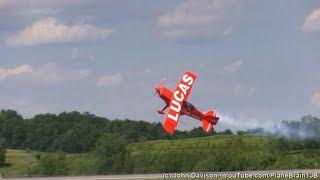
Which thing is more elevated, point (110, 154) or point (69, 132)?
point (69, 132)

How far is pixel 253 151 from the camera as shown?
7344 centimetres

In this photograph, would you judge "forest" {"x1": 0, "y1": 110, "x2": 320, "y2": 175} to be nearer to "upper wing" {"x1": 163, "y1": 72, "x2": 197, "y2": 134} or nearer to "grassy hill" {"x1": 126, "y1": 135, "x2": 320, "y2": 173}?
"grassy hill" {"x1": 126, "y1": 135, "x2": 320, "y2": 173}

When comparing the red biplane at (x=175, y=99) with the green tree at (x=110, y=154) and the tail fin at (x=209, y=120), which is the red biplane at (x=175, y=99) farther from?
the green tree at (x=110, y=154)

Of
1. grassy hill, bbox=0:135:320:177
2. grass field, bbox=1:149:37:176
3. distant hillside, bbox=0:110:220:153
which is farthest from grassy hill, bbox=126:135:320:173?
distant hillside, bbox=0:110:220:153

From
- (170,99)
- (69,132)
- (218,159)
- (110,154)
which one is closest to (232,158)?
(218,159)

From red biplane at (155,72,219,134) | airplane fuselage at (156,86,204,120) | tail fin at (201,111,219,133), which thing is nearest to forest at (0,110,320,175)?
tail fin at (201,111,219,133)

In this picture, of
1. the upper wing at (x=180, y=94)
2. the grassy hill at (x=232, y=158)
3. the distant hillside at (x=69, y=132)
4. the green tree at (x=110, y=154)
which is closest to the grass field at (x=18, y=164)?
the green tree at (x=110, y=154)

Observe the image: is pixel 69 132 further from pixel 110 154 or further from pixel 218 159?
pixel 218 159

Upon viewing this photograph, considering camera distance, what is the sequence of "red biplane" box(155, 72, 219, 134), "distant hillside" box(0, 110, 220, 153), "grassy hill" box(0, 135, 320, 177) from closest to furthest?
"red biplane" box(155, 72, 219, 134) → "grassy hill" box(0, 135, 320, 177) → "distant hillside" box(0, 110, 220, 153)

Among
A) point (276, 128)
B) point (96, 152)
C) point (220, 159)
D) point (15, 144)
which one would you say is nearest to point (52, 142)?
point (15, 144)

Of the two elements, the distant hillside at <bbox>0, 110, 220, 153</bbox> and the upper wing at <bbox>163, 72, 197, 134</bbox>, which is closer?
the upper wing at <bbox>163, 72, 197, 134</bbox>

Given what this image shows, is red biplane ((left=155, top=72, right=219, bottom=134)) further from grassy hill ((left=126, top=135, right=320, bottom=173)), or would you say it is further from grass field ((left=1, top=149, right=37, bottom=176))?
grass field ((left=1, top=149, right=37, bottom=176))

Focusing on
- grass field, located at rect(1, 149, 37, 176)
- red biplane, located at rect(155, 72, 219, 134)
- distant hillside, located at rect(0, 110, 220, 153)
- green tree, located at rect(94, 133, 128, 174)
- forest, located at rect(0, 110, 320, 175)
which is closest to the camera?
red biplane, located at rect(155, 72, 219, 134)

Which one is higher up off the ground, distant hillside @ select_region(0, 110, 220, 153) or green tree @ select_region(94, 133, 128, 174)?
distant hillside @ select_region(0, 110, 220, 153)
